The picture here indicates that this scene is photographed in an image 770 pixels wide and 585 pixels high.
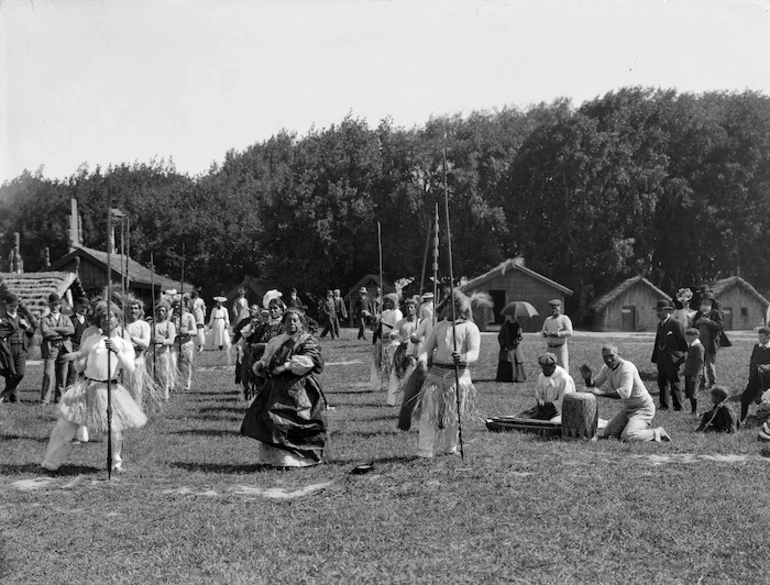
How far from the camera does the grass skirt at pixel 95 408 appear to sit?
29.6 feet

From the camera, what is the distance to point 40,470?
9180 mm

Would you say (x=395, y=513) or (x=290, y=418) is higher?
(x=290, y=418)

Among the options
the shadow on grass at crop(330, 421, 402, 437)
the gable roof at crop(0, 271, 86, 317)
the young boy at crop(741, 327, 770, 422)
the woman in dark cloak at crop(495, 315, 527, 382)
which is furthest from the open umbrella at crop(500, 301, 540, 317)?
the gable roof at crop(0, 271, 86, 317)

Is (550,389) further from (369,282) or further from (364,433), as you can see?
(369,282)

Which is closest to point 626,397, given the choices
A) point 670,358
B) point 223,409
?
point 670,358

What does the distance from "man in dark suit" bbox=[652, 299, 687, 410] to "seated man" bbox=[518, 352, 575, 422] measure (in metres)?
2.65

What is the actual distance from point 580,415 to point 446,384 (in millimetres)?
2109

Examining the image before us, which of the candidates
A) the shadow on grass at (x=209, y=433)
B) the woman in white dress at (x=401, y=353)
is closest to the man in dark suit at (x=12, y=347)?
the shadow on grass at (x=209, y=433)

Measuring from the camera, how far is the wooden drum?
10.5 meters

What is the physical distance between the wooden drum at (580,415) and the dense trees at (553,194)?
31485 millimetres

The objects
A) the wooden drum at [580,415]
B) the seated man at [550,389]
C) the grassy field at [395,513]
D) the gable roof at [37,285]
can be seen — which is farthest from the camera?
the gable roof at [37,285]

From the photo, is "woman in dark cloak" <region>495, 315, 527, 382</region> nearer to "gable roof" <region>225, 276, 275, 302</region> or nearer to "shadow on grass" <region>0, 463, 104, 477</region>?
"shadow on grass" <region>0, 463, 104, 477</region>

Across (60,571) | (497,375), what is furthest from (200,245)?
(60,571)

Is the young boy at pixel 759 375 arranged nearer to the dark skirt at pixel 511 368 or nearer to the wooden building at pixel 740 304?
the dark skirt at pixel 511 368
